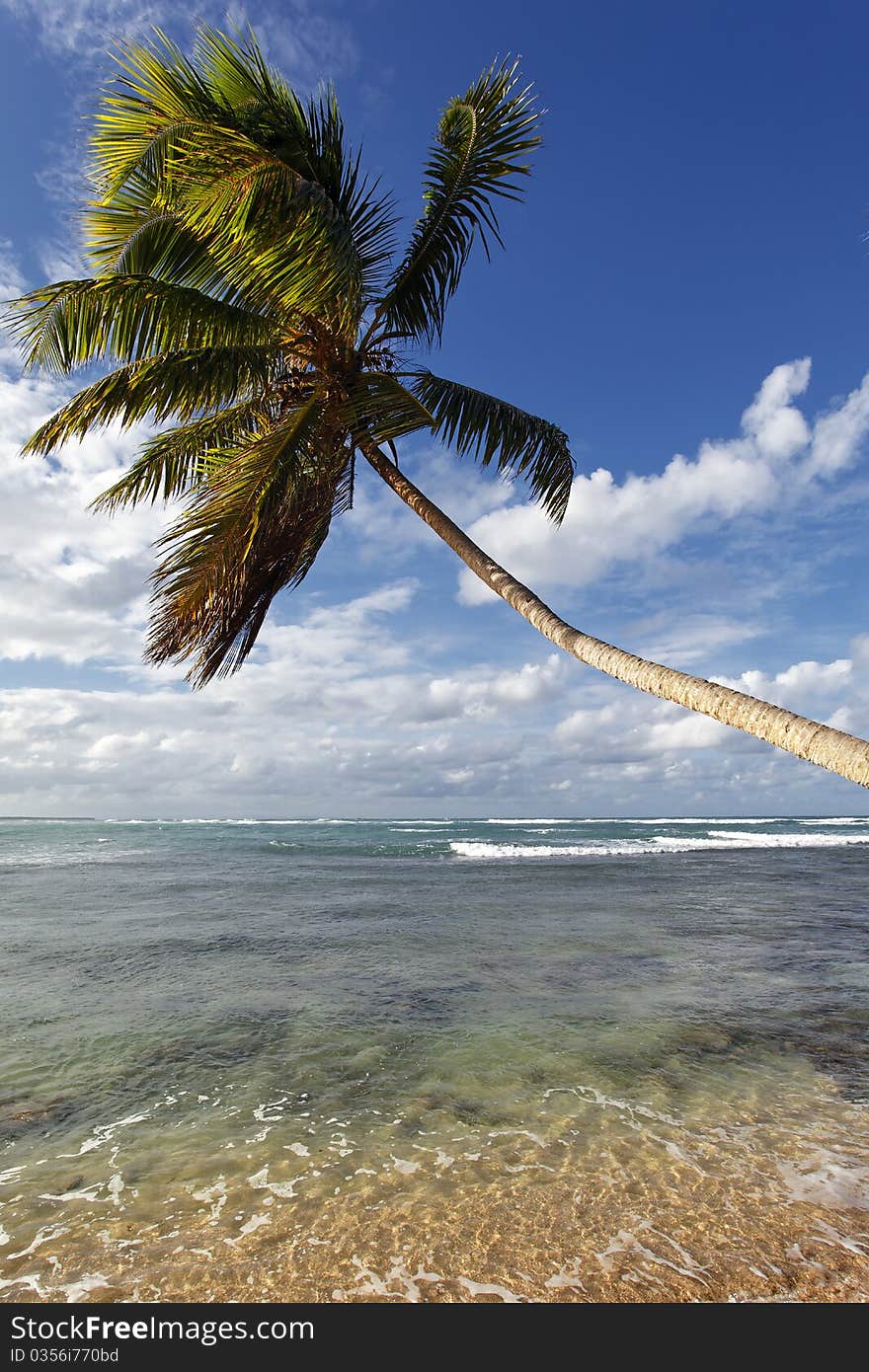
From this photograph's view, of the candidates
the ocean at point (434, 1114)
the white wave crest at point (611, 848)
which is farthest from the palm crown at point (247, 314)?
Answer: the white wave crest at point (611, 848)

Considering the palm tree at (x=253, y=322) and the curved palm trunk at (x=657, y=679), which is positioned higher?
the palm tree at (x=253, y=322)

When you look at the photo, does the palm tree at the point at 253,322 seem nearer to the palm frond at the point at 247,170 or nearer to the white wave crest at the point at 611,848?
the palm frond at the point at 247,170

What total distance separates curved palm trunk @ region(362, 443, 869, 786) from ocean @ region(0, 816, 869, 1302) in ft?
6.72

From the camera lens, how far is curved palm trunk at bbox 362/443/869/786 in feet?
10.2

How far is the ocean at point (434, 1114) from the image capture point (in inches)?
112

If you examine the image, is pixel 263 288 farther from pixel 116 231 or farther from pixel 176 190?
pixel 116 231

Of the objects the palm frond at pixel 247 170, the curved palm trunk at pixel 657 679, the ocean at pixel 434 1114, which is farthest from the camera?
the palm frond at pixel 247 170

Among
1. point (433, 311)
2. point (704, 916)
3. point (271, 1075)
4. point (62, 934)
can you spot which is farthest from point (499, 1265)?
point (704, 916)

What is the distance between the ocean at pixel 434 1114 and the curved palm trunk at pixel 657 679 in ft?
6.72

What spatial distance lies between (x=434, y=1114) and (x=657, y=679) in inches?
116

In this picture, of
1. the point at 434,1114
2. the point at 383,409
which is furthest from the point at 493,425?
the point at 434,1114

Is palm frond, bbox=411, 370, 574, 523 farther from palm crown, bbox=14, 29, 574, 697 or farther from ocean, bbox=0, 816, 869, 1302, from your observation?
ocean, bbox=0, 816, 869, 1302

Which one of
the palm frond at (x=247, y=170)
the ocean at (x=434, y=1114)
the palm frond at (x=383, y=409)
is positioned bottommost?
the ocean at (x=434, y=1114)

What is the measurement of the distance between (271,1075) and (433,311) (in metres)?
6.61
